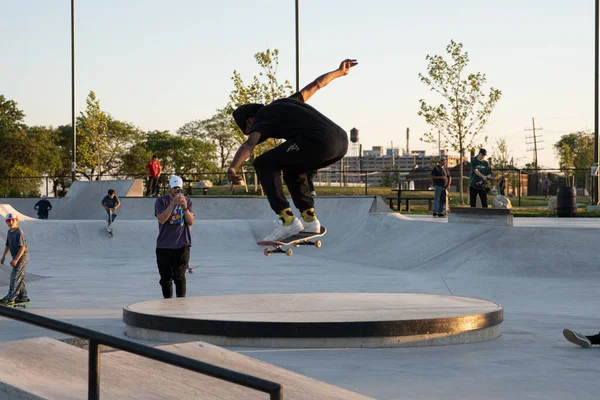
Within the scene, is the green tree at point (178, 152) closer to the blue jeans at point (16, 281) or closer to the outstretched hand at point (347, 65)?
the blue jeans at point (16, 281)

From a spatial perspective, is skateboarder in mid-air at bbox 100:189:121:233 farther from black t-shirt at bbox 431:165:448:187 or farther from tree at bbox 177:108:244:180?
tree at bbox 177:108:244:180

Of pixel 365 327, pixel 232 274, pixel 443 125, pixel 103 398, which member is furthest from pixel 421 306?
pixel 443 125

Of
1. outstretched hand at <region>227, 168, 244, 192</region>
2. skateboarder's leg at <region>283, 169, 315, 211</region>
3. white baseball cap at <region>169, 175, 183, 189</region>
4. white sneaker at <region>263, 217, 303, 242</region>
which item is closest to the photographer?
outstretched hand at <region>227, 168, 244, 192</region>

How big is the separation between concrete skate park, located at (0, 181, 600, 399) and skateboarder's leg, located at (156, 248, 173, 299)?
1.42 ft

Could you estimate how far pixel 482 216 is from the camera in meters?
18.5

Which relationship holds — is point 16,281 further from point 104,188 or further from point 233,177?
point 104,188

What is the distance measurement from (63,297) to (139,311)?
4619 millimetres

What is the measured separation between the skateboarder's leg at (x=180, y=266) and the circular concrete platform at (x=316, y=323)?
0.67 m

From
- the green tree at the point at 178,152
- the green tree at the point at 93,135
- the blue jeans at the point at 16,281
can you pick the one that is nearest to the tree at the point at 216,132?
the green tree at the point at 178,152

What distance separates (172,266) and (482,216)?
9.97m

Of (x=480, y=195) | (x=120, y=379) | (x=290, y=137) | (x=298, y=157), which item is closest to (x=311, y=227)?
(x=298, y=157)

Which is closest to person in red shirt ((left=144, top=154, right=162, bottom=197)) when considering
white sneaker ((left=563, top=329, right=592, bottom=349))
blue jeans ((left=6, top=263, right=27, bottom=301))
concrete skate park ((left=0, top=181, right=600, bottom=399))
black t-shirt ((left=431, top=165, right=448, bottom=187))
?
concrete skate park ((left=0, top=181, right=600, bottom=399))

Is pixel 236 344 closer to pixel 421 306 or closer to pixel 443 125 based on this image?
pixel 421 306

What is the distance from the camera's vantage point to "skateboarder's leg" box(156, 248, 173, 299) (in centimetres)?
1022
